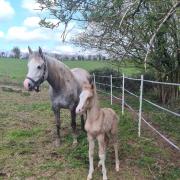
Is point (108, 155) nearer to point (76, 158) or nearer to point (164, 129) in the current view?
point (76, 158)

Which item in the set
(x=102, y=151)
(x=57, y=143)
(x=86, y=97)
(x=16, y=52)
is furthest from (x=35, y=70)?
(x=16, y=52)

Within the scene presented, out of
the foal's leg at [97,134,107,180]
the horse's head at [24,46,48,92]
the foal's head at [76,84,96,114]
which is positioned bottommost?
the foal's leg at [97,134,107,180]

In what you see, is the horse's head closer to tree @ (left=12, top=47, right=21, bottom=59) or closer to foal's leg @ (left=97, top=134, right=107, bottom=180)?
foal's leg @ (left=97, top=134, right=107, bottom=180)

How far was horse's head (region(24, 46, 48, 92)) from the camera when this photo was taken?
715 cm

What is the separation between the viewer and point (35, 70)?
721 centimetres

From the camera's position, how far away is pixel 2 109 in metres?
12.3

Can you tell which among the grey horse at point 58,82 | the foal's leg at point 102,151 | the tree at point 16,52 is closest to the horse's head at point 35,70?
the grey horse at point 58,82

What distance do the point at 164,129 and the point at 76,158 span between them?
3.54m

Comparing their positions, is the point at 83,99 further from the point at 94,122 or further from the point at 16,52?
the point at 16,52

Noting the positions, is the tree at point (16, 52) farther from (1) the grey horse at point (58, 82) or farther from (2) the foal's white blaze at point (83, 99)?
(2) the foal's white blaze at point (83, 99)

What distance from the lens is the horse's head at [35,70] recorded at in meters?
7.15

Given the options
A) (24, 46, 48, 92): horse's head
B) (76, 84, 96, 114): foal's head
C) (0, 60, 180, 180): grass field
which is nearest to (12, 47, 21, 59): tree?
(0, 60, 180, 180): grass field

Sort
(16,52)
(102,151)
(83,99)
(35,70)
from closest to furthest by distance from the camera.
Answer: (83,99), (102,151), (35,70), (16,52)

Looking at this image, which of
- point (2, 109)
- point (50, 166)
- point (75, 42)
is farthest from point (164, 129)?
point (75, 42)
